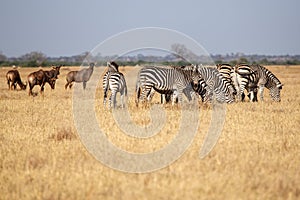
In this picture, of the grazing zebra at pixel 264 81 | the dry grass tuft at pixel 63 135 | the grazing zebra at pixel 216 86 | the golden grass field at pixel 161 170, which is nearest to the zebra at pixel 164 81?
the grazing zebra at pixel 216 86

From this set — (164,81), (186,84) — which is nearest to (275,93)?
(186,84)

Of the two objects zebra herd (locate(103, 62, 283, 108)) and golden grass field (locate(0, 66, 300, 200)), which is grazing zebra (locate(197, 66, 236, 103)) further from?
golden grass field (locate(0, 66, 300, 200))

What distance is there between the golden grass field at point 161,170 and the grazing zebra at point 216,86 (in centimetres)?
610

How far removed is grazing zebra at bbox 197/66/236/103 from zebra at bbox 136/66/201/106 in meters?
1.32

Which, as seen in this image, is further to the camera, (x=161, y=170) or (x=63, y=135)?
(x=63, y=135)

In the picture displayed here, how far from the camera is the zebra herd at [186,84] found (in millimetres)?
18234

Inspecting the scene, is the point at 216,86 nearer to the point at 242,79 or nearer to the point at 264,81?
the point at 242,79

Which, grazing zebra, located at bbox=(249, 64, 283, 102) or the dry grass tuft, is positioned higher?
grazing zebra, located at bbox=(249, 64, 283, 102)

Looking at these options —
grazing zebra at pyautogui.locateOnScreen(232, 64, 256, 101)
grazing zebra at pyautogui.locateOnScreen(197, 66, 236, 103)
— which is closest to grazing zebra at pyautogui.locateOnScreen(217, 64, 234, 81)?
grazing zebra at pyautogui.locateOnScreen(232, 64, 256, 101)

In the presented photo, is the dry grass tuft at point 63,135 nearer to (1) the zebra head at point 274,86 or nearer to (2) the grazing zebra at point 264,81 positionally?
(2) the grazing zebra at point 264,81

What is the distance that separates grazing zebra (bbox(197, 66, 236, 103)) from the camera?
784 inches

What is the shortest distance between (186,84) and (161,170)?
35.1 ft

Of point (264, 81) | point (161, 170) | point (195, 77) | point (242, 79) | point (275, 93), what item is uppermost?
point (195, 77)

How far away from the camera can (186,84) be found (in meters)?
18.7
